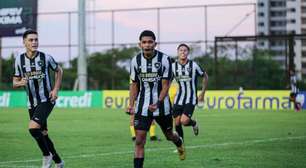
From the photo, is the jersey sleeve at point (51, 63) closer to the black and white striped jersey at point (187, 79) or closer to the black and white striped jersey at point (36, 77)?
the black and white striped jersey at point (36, 77)

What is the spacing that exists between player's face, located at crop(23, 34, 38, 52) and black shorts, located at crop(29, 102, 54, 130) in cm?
91

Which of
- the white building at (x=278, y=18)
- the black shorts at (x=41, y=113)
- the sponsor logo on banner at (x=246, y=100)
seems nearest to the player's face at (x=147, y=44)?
the black shorts at (x=41, y=113)

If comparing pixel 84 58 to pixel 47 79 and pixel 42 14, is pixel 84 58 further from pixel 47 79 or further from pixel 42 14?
pixel 47 79

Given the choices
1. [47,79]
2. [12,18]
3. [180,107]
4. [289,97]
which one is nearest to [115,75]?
[12,18]

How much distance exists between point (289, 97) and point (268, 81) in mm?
10986

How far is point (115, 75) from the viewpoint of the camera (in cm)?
6538

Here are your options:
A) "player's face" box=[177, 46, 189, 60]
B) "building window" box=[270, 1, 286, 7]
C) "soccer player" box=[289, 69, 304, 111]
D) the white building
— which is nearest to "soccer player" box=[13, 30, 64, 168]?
"player's face" box=[177, 46, 189, 60]

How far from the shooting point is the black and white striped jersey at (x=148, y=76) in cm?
1171

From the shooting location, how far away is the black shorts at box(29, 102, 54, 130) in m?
12.3

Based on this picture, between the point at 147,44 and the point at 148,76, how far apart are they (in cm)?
52

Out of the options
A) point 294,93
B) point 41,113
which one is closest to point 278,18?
point 294,93

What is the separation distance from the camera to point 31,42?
12.4 metres

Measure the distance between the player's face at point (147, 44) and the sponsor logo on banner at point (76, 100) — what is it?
118 feet

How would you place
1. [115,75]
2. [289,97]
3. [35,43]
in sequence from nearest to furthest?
[35,43] → [289,97] → [115,75]
